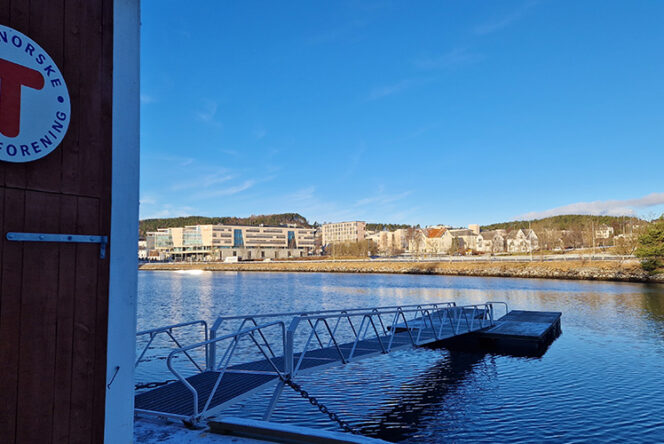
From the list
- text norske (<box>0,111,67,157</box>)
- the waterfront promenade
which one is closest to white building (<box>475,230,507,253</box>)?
the waterfront promenade

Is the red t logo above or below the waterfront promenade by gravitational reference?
above

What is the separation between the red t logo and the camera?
3266mm

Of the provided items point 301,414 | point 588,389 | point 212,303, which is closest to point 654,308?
point 588,389

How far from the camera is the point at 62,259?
3576 mm

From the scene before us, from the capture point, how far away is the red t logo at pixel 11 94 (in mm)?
3266

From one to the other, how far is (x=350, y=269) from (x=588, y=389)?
96367 millimetres

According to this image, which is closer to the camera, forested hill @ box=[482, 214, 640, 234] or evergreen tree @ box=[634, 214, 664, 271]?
evergreen tree @ box=[634, 214, 664, 271]

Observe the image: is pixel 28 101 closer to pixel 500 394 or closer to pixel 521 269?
pixel 500 394

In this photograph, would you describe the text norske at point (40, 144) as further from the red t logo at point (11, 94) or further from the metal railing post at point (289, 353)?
the metal railing post at point (289, 353)

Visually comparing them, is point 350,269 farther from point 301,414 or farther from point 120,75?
point 120,75

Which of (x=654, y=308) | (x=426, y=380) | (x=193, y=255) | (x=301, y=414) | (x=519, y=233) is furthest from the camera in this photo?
(x=193, y=255)

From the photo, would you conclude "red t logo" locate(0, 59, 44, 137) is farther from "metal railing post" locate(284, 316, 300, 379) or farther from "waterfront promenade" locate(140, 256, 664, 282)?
"waterfront promenade" locate(140, 256, 664, 282)

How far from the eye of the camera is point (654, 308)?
3181 cm

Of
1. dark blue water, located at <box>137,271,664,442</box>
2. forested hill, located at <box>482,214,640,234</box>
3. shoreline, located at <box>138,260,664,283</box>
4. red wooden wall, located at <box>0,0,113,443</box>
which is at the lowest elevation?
dark blue water, located at <box>137,271,664,442</box>
